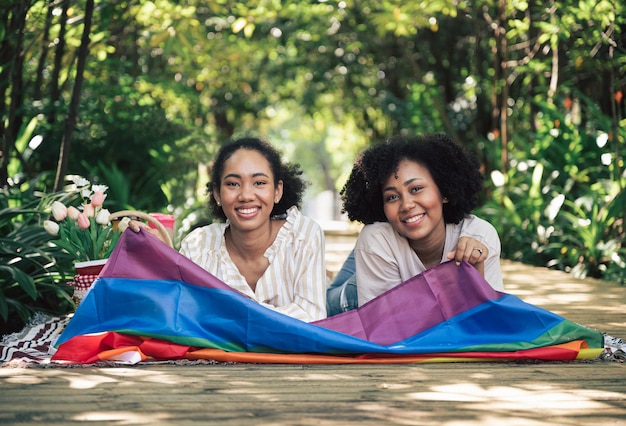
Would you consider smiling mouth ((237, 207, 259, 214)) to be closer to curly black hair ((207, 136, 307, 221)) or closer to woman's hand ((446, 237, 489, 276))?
curly black hair ((207, 136, 307, 221))

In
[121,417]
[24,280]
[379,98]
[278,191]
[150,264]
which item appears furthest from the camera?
[379,98]

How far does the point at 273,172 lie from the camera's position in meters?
4.06

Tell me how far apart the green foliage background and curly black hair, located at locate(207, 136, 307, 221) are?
1110 mm

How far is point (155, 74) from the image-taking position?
476 inches

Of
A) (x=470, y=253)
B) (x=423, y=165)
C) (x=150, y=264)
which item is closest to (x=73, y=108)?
(x=150, y=264)

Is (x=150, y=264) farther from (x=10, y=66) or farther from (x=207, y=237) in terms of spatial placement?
(x=10, y=66)

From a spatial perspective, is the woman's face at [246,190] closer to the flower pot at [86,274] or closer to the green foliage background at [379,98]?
the flower pot at [86,274]

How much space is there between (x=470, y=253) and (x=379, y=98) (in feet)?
31.1

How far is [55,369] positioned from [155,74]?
931 cm

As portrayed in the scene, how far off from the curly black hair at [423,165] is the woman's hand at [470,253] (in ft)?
1.10

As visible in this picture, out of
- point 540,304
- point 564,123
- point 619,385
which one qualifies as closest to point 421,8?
point 564,123

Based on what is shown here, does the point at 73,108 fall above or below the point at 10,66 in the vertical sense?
below

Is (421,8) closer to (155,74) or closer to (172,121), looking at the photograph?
(172,121)

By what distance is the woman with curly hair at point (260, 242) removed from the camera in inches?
155
